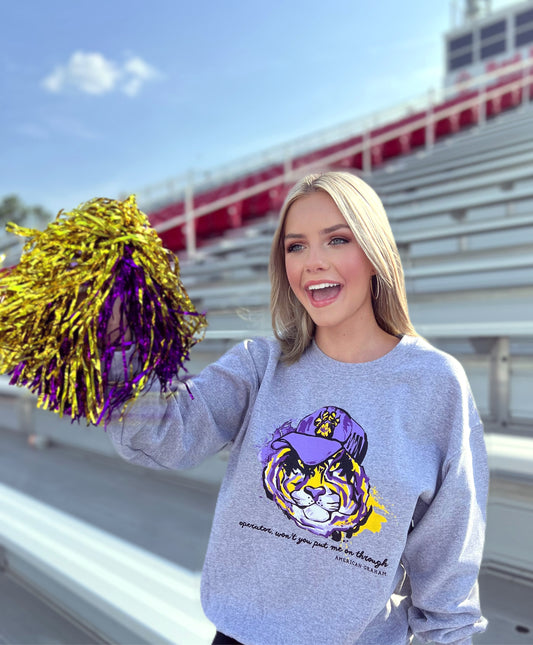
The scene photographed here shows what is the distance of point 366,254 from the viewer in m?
0.57

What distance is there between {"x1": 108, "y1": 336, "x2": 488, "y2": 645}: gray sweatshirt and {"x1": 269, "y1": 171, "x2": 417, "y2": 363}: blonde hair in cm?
5

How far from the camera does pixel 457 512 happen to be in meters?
0.53

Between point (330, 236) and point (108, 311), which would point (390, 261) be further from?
point (108, 311)

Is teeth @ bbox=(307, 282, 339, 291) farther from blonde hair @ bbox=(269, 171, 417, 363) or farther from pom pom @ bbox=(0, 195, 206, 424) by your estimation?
pom pom @ bbox=(0, 195, 206, 424)

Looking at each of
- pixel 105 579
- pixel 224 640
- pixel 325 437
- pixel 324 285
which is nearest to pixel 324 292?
pixel 324 285

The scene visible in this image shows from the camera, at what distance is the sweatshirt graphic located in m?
0.54

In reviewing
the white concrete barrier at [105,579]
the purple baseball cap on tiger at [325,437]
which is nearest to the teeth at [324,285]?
the purple baseball cap on tiger at [325,437]

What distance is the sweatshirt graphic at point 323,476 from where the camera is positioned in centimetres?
54

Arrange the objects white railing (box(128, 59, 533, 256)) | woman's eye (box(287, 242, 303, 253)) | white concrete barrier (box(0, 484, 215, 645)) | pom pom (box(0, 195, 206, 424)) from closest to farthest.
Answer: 1. pom pom (box(0, 195, 206, 424))
2. woman's eye (box(287, 242, 303, 253))
3. white concrete barrier (box(0, 484, 215, 645))
4. white railing (box(128, 59, 533, 256))

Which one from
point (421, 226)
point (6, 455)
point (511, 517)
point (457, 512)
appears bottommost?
point (6, 455)

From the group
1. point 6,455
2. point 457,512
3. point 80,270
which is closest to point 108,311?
point 80,270

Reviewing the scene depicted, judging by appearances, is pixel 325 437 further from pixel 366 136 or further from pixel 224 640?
pixel 366 136

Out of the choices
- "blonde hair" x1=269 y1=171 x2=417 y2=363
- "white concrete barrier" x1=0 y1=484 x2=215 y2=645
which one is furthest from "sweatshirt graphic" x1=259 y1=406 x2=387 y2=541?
"white concrete barrier" x1=0 y1=484 x2=215 y2=645

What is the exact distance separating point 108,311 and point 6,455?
1.86m
